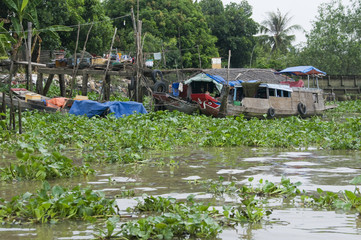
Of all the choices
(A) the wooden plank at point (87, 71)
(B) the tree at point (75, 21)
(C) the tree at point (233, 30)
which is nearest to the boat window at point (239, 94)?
(A) the wooden plank at point (87, 71)

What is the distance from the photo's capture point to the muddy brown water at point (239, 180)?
3.95 m

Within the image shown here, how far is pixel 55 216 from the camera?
4.38m

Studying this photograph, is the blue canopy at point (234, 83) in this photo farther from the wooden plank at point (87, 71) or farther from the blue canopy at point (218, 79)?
the wooden plank at point (87, 71)

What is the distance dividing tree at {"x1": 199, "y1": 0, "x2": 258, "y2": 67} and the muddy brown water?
35825 mm

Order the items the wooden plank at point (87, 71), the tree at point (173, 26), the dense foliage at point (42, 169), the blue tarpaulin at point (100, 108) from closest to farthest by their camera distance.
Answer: the dense foliage at point (42, 169)
the blue tarpaulin at point (100, 108)
the wooden plank at point (87, 71)
the tree at point (173, 26)

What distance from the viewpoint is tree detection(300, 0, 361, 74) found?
40.2 m

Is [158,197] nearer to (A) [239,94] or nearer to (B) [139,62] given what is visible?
(B) [139,62]

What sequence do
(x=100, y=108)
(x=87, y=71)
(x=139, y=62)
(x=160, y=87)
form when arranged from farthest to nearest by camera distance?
(x=160, y=87) → (x=87, y=71) → (x=139, y=62) → (x=100, y=108)

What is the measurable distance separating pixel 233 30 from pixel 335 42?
995 cm

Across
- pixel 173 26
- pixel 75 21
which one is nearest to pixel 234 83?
pixel 75 21

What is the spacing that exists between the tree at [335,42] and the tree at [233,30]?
622 centimetres

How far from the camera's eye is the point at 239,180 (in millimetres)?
6422

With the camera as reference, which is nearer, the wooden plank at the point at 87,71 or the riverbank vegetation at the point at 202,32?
the wooden plank at the point at 87,71

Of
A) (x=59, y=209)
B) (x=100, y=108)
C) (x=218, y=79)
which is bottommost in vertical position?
(x=59, y=209)
